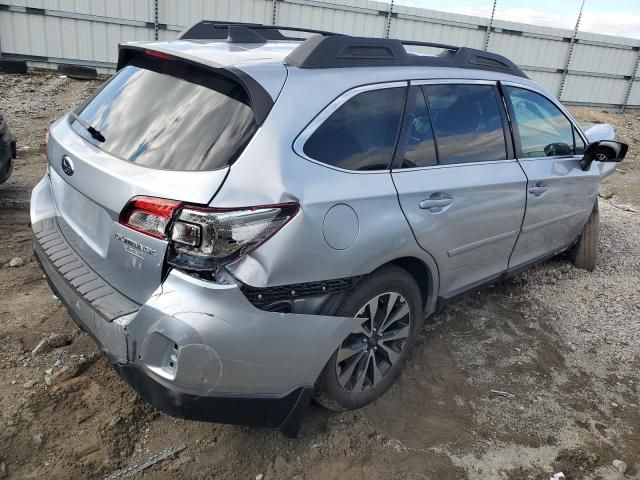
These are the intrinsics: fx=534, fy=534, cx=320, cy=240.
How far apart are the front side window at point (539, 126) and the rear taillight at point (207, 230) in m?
2.23

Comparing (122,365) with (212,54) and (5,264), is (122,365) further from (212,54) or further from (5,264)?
(5,264)

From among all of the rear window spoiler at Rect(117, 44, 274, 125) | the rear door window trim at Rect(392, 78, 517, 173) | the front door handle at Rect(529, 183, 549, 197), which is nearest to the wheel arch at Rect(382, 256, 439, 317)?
the rear door window trim at Rect(392, 78, 517, 173)

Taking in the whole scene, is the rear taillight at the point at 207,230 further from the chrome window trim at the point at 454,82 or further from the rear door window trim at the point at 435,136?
the chrome window trim at the point at 454,82

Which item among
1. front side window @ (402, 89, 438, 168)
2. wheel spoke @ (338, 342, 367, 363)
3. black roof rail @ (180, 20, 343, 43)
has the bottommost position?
wheel spoke @ (338, 342, 367, 363)

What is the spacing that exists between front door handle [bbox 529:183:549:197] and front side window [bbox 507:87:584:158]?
21 cm

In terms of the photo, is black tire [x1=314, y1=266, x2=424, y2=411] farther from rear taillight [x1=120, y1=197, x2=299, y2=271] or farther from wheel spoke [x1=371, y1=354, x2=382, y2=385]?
→ rear taillight [x1=120, y1=197, x2=299, y2=271]

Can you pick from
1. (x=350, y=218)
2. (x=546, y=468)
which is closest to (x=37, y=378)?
(x=350, y=218)

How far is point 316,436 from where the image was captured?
2619 millimetres

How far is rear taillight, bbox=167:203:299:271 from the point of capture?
196 centimetres

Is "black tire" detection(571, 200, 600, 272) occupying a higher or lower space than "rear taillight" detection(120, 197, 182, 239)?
lower

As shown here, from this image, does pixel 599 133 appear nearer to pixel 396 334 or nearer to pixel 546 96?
pixel 546 96

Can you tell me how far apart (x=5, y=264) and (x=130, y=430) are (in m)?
2.19

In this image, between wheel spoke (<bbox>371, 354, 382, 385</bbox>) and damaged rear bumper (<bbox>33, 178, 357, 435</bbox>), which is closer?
damaged rear bumper (<bbox>33, 178, 357, 435</bbox>)

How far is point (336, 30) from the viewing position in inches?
516
